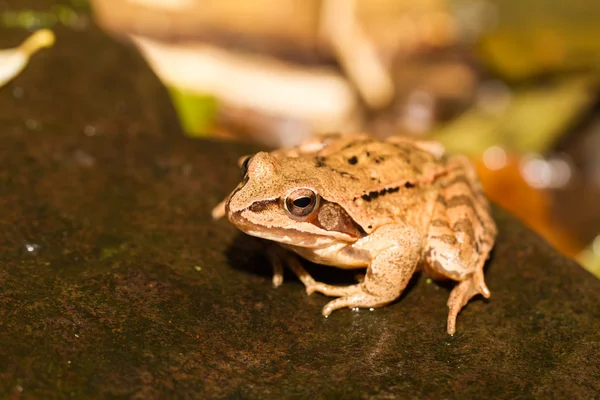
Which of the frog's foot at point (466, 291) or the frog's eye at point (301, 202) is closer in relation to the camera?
the frog's eye at point (301, 202)

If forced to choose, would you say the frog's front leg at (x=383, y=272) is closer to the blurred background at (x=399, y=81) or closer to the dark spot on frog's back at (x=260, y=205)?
the dark spot on frog's back at (x=260, y=205)

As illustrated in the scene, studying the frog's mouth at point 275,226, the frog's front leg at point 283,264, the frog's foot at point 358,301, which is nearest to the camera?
the frog's mouth at point 275,226

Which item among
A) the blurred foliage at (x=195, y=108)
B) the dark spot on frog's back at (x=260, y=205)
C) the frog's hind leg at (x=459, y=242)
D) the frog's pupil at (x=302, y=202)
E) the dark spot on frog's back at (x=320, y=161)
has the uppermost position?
the dark spot on frog's back at (x=320, y=161)

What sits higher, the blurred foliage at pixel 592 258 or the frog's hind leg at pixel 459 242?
the frog's hind leg at pixel 459 242

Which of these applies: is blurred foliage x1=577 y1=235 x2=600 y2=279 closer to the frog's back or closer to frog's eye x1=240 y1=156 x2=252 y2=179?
the frog's back

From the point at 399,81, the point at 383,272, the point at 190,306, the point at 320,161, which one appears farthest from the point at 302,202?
the point at 399,81

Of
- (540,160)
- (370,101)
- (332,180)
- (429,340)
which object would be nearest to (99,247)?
(332,180)

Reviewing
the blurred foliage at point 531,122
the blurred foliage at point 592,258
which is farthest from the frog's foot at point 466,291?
the blurred foliage at point 531,122

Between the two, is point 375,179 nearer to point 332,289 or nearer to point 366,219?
point 366,219
